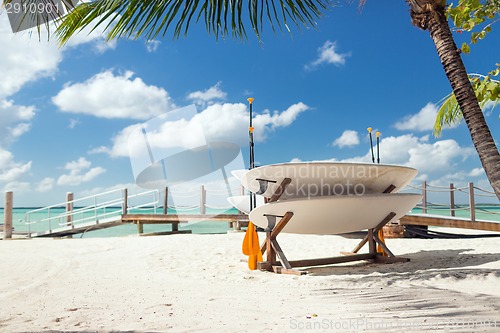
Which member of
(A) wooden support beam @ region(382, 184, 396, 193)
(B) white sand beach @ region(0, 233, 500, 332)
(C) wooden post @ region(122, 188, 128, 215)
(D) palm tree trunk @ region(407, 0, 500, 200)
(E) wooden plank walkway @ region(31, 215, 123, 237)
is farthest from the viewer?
(C) wooden post @ region(122, 188, 128, 215)

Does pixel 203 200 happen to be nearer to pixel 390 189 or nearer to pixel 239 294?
pixel 390 189

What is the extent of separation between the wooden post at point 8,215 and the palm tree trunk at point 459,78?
11.1 metres

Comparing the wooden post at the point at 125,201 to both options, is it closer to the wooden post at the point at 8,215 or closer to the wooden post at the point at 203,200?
the wooden post at the point at 203,200

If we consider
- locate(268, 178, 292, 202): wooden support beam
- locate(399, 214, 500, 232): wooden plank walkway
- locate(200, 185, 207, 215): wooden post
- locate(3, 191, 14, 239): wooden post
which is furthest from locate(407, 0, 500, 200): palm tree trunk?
locate(3, 191, 14, 239): wooden post

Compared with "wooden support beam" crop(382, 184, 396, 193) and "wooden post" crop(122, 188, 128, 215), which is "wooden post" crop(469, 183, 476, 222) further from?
"wooden post" crop(122, 188, 128, 215)

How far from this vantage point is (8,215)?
11.4 meters

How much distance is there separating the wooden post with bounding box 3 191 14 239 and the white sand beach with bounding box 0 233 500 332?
5.84 metres

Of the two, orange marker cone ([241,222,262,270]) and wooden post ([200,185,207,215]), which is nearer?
orange marker cone ([241,222,262,270])

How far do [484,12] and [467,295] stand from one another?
9.84 ft

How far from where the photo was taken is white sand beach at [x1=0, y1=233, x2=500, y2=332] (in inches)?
99.0

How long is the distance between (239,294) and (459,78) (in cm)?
256

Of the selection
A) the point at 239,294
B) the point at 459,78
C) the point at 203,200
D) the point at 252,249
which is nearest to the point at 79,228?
the point at 203,200

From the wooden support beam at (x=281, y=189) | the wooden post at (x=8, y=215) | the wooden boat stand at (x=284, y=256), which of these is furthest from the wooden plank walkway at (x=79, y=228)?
the wooden support beam at (x=281, y=189)

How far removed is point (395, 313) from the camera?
8.57 feet
